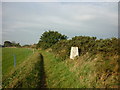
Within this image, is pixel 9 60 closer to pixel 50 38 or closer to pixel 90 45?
pixel 90 45

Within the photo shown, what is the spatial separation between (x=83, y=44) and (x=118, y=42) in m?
6.57

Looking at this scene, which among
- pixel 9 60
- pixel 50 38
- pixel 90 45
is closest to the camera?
pixel 90 45

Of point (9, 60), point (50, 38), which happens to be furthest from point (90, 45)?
point (50, 38)

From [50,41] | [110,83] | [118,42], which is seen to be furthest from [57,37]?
[110,83]

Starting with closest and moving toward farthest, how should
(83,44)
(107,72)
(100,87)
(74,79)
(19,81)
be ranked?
(100,87) < (107,72) < (19,81) < (74,79) < (83,44)

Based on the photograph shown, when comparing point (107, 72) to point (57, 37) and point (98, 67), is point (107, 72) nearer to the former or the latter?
point (98, 67)

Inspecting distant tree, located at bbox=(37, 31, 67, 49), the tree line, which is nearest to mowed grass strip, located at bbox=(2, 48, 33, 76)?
the tree line

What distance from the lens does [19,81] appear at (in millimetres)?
8344

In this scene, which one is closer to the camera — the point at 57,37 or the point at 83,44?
the point at 83,44

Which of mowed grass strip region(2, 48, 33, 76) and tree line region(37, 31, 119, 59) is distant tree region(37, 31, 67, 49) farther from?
tree line region(37, 31, 119, 59)

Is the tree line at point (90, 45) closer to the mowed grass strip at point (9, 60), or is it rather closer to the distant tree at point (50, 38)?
the mowed grass strip at point (9, 60)

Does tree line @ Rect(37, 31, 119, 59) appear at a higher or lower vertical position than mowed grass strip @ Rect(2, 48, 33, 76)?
higher

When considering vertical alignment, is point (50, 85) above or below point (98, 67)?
below

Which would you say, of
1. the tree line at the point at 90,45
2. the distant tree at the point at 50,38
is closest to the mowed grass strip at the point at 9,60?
the tree line at the point at 90,45
